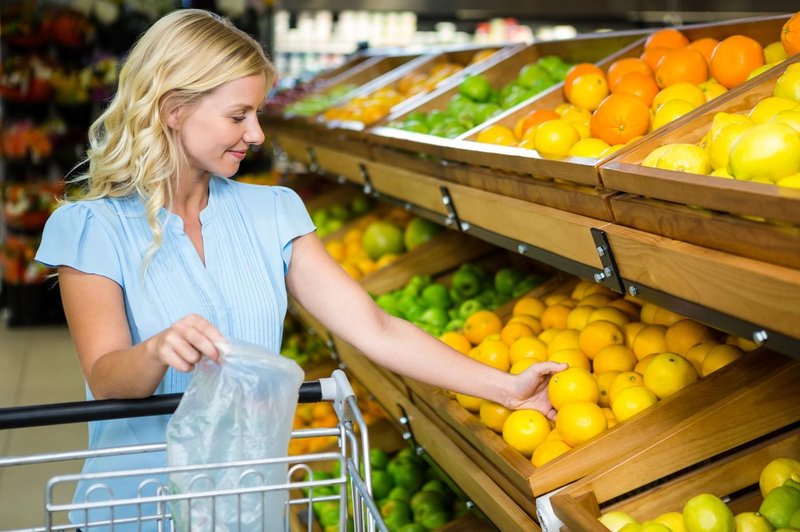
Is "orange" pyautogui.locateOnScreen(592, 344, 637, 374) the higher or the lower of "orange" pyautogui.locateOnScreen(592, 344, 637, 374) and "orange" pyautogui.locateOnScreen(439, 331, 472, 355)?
the higher

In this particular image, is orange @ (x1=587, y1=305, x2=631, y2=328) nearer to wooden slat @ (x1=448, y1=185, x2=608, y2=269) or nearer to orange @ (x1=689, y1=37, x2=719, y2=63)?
wooden slat @ (x1=448, y1=185, x2=608, y2=269)

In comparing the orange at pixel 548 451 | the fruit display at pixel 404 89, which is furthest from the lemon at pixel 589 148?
the fruit display at pixel 404 89

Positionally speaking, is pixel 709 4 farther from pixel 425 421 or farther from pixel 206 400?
pixel 206 400

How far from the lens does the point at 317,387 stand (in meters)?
1.54

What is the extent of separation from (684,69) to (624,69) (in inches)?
7.5

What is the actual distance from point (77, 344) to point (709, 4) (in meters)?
7.39

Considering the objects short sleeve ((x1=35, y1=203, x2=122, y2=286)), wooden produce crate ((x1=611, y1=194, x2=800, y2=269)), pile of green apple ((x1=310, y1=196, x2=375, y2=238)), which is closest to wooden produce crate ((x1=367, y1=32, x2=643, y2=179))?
wooden produce crate ((x1=611, y1=194, x2=800, y2=269))

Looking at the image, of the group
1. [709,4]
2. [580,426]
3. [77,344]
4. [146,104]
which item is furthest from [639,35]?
[709,4]

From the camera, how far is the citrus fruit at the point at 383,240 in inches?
148

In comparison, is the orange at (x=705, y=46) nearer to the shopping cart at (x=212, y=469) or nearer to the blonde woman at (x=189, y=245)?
the blonde woman at (x=189, y=245)

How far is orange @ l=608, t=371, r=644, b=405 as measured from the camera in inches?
71.9

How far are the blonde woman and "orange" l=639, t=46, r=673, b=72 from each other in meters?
0.83

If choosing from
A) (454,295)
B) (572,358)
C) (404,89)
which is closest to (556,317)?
(572,358)

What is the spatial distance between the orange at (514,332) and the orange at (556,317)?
45 mm
